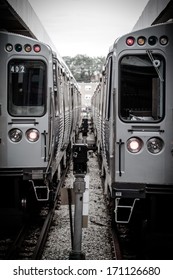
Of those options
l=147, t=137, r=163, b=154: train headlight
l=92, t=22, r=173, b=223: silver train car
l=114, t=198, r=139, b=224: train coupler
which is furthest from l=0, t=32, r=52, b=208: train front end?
l=147, t=137, r=163, b=154: train headlight

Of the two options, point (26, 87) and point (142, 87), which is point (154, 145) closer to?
point (142, 87)

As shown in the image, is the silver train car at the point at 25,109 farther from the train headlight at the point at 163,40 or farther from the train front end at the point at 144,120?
the train headlight at the point at 163,40

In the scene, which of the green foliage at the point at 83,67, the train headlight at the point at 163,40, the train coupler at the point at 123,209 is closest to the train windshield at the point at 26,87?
the train coupler at the point at 123,209

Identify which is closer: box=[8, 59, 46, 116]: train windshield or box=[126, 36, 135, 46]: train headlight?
box=[126, 36, 135, 46]: train headlight

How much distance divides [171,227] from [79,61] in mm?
63493

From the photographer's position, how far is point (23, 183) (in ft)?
26.7

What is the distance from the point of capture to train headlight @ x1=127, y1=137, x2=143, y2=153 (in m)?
6.48

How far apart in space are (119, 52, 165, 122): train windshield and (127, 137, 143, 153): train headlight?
10.3 inches

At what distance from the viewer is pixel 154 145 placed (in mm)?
6500

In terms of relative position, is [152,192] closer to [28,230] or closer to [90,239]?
[90,239]

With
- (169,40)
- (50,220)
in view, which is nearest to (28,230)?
(50,220)

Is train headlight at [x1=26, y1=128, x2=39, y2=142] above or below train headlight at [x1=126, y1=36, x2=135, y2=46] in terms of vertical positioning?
below

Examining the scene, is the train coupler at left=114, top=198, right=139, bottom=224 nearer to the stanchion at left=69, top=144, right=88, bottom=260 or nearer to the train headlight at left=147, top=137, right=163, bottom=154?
the train headlight at left=147, top=137, right=163, bottom=154

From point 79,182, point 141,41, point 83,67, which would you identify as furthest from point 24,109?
point 83,67
